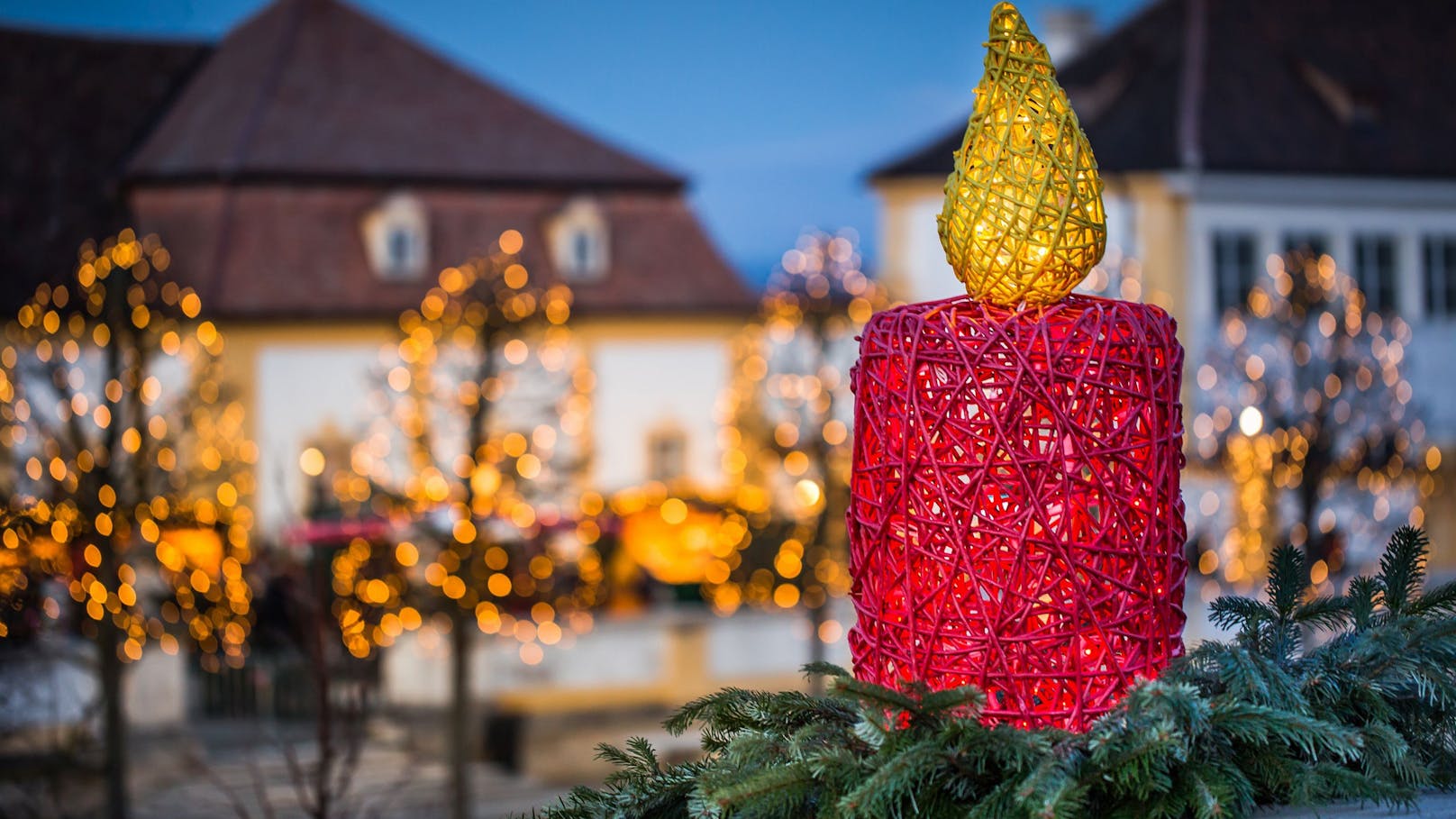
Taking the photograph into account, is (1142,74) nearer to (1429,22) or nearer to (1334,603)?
(1429,22)

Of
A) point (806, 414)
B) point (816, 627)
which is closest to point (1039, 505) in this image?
point (816, 627)

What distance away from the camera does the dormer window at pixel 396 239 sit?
87.8 feet

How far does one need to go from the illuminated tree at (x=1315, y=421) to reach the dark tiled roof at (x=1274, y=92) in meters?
5.91

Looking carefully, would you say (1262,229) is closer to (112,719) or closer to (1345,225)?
(1345,225)

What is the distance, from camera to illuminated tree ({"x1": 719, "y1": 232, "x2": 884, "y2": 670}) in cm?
1572

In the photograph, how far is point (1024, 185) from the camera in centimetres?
336

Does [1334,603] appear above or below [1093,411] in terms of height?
below

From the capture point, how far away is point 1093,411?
127 inches

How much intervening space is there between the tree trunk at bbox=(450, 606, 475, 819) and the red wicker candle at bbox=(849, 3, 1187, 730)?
1000 cm

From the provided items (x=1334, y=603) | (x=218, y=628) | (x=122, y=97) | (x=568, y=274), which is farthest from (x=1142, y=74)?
(x=1334, y=603)

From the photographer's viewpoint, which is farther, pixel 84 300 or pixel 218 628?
pixel 218 628

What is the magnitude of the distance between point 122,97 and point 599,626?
1500cm

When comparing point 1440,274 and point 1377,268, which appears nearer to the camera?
point 1377,268

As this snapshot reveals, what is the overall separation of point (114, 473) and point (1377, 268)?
51.9ft
